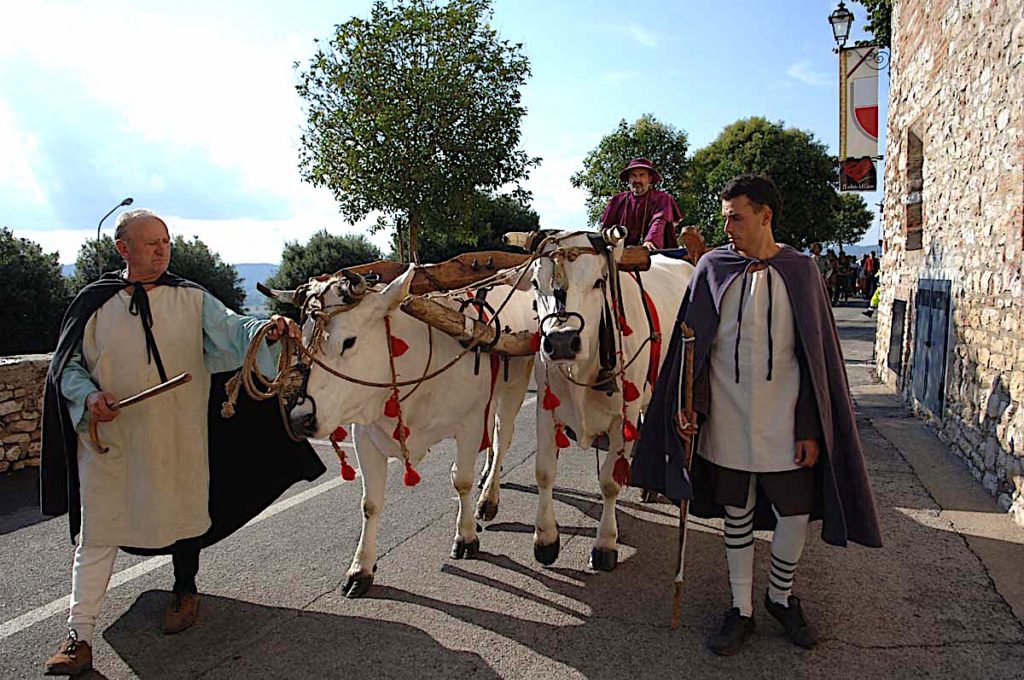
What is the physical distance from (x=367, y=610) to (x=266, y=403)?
1.27m

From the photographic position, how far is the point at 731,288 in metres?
3.71

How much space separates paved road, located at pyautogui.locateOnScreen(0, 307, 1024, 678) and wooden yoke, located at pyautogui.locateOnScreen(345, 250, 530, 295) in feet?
5.75

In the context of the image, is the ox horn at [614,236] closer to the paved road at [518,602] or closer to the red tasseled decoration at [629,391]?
the red tasseled decoration at [629,391]

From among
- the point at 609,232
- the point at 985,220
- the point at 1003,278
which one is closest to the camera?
the point at 609,232

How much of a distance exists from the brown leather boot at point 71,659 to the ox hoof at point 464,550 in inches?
83.5

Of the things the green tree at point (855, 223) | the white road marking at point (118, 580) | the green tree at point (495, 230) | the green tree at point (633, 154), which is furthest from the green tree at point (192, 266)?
the green tree at point (855, 223)

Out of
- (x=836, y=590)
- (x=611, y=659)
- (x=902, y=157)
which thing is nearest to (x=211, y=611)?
(x=611, y=659)

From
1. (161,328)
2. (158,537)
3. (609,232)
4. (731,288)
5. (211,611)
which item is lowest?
(211,611)

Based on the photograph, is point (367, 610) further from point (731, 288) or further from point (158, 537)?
point (731, 288)

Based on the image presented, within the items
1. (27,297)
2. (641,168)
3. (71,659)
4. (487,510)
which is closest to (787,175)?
(27,297)

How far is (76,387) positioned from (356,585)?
5.98 ft

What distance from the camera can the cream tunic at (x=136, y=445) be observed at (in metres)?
3.73

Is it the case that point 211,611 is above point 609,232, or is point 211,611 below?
below

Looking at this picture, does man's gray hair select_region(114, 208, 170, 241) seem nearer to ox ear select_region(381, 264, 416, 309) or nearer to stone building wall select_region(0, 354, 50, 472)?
ox ear select_region(381, 264, 416, 309)
